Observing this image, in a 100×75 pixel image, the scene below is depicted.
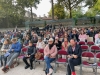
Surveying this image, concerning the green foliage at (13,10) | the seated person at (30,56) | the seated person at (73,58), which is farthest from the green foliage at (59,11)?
the seated person at (73,58)

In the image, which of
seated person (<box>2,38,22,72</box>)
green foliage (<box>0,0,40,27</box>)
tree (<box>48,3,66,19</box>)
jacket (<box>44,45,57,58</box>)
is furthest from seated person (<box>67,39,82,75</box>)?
tree (<box>48,3,66,19</box>)

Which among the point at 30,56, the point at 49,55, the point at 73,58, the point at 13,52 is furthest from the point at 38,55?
the point at 73,58

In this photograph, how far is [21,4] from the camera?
96.7ft

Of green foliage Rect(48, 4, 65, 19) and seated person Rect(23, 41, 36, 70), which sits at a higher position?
green foliage Rect(48, 4, 65, 19)

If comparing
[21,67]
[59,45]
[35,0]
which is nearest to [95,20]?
[35,0]

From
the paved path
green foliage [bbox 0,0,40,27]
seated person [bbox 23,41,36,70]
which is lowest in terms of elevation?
the paved path

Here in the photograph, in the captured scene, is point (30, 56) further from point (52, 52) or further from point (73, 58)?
point (73, 58)

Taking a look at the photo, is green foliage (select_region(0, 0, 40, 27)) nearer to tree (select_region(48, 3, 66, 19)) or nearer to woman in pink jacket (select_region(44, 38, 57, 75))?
tree (select_region(48, 3, 66, 19))

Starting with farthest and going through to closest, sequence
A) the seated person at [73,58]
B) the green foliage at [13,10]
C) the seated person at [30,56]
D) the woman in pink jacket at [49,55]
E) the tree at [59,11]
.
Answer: the tree at [59,11]
the green foliage at [13,10]
the seated person at [30,56]
the woman in pink jacket at [49,55]
the seated person at [73,58]

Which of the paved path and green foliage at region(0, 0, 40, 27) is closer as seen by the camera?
the paved path

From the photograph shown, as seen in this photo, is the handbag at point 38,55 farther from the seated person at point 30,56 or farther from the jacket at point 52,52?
the jacket at point 52,52

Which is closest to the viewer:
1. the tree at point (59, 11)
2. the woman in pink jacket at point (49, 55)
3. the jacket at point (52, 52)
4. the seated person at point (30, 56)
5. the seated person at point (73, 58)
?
the seated person at point (73, 58)

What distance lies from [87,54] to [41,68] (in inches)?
81.5

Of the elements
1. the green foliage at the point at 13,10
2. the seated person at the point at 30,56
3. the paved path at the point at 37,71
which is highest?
the green foliage at the point at 13,10
